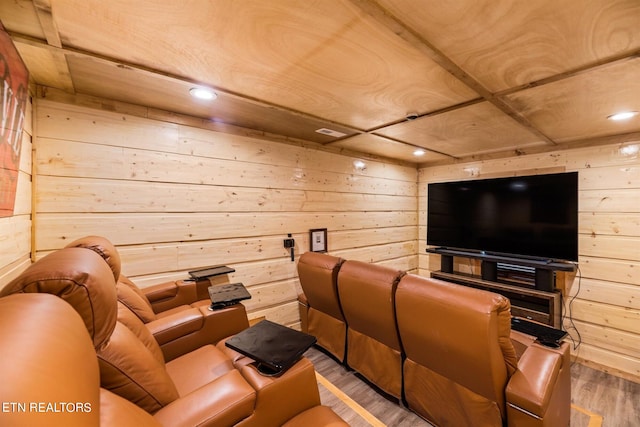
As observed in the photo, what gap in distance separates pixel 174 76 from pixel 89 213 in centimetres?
121

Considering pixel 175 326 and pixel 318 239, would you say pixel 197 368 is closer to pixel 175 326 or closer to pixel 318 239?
pixel 175 326

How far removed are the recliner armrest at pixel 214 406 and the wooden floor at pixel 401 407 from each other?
1.15 meters

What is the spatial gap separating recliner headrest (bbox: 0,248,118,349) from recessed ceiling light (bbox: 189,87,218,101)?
1.37 m

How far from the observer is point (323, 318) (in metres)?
2.63

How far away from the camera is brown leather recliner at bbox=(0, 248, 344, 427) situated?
2.73 ft

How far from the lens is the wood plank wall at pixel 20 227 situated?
1.36m

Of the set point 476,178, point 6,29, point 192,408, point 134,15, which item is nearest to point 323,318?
point 192,408

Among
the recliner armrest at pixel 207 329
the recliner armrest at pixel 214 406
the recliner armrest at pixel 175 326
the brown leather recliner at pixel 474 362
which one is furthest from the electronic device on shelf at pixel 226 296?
the brown leather recliner at pixel 474 362

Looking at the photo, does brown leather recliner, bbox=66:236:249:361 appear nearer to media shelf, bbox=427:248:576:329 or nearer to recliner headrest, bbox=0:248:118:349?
recliner headrest, bbox=0:248:118:349

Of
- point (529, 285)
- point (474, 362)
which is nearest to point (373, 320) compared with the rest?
point (474, 362)

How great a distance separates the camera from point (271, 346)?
4.43 ft

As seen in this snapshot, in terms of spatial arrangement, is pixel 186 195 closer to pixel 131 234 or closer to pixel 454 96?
pixel 131 234

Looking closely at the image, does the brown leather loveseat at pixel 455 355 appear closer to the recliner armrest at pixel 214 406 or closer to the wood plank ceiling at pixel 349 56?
the recliner armrest at pixel 214 406

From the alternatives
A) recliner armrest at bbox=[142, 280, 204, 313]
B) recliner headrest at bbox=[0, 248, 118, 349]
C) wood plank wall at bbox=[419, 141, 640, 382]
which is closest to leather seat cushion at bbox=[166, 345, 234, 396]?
recliner armrest at bbox=[142, 280, 204, 313]
